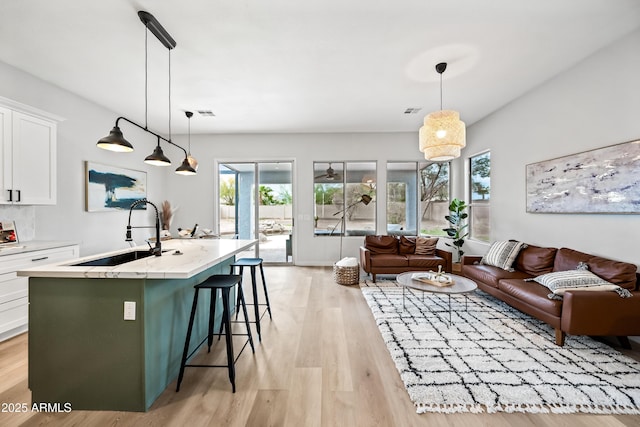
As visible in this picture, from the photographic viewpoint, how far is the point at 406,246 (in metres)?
5.26

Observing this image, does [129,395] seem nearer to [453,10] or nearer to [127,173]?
[453,10]

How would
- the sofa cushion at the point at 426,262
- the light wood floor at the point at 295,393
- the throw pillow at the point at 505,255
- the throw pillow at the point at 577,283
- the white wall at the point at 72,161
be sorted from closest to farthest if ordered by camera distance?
the light wood floor at the point at 295,393 < the throw pillow at the point at 577,283 < the white wall at the point at 72,161 < the throw pillow at the point at 505,255 < the sofa cushion at the point at 426,262

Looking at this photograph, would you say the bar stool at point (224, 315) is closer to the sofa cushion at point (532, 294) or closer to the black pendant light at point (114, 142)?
the black pendant light at point (114, 142)

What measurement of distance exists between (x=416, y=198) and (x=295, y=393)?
5074 millimetres

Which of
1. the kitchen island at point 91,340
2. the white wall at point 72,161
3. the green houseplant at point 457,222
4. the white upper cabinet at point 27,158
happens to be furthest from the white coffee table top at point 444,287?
the white upper cabinet at point 27,158

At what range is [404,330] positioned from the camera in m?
2.80

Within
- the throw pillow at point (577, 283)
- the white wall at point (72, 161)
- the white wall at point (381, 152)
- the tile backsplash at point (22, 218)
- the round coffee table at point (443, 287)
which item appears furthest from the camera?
the white wall at point (72, 161)

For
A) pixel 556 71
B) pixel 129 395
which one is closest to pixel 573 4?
pixel 556 71

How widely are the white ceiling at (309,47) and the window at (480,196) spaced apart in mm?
1238

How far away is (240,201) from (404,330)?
4.74m

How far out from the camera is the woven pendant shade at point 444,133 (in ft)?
10.2

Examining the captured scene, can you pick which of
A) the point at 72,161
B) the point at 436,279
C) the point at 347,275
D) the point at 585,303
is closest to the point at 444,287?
the point at 436,279

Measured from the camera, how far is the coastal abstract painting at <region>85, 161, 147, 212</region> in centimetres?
412

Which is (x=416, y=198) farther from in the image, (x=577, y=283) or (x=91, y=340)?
(x=91, y=340)
